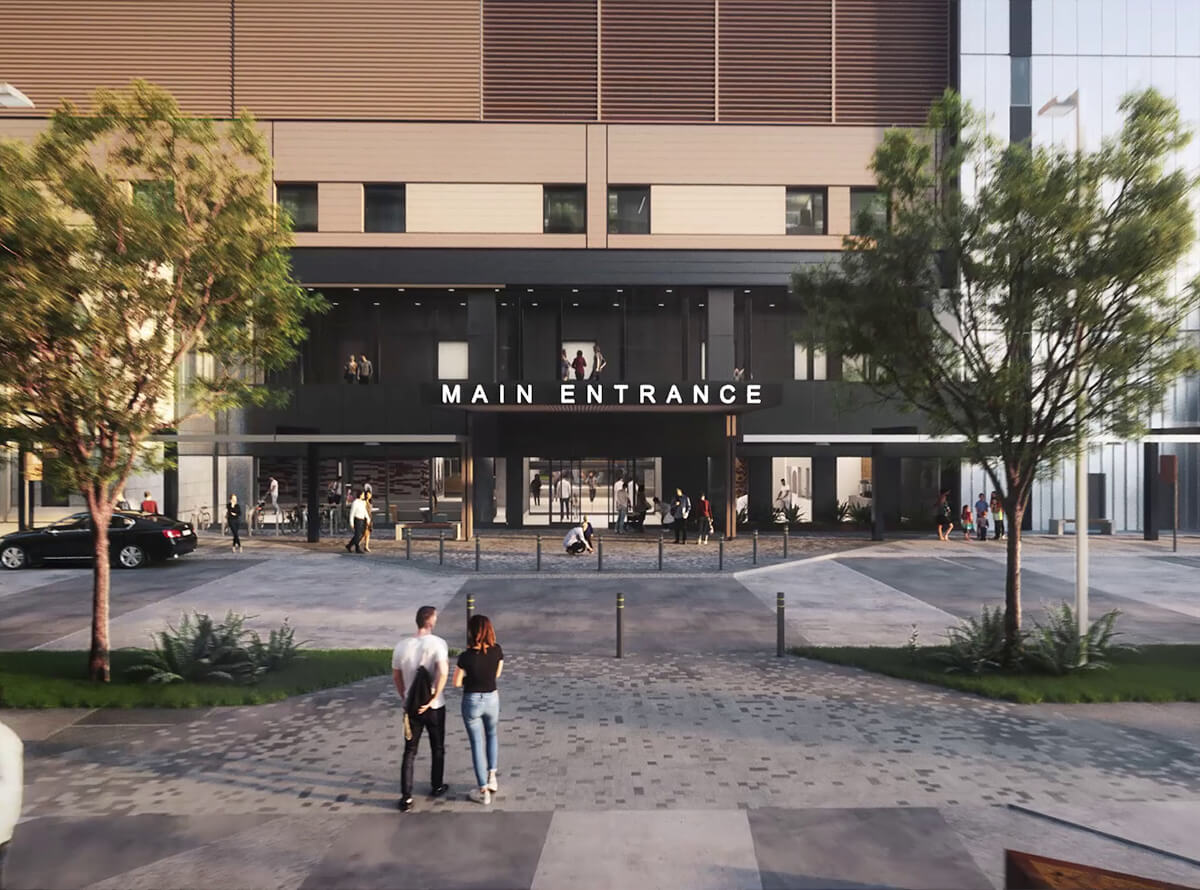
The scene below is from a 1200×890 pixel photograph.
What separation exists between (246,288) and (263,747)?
598cm

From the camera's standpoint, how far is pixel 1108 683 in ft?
32.8

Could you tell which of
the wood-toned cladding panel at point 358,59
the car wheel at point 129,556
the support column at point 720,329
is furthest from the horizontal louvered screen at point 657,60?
the car wheel at point 129,556

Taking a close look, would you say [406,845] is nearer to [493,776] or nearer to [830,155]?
[493,776]

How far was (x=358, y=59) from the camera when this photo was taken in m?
29.0

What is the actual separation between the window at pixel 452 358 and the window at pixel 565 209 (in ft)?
21.0

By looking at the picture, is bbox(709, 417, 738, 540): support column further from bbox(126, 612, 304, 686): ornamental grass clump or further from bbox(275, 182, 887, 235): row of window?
bbox(126, 612, 304, 686): ornamental grass clump

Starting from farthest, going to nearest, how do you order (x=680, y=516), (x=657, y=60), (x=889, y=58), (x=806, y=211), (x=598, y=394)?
(x=806, y=211), (x=889, y=58), (x=657, y=60), (x=680, y=516), (x=598, y=394)

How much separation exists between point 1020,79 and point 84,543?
3567 centimetres

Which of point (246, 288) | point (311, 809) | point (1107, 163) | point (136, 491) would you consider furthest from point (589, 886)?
point (136, 491)

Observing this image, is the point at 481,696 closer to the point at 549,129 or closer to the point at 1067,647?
the point at 1067,647

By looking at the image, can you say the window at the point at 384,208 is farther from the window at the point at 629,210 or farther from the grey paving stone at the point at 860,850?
the grey paving stone at the point at 860,850

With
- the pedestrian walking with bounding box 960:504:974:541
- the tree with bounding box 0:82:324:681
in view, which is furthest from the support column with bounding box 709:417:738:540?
the tree with bounding box 0:82:324:681

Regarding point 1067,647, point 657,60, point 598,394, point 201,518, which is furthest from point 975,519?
point 201,518

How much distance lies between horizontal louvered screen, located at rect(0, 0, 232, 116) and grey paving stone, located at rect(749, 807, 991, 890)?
1240 inches
